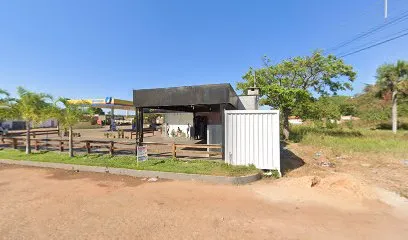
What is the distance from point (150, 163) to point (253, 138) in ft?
15.2

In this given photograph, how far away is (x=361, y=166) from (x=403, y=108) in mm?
37217

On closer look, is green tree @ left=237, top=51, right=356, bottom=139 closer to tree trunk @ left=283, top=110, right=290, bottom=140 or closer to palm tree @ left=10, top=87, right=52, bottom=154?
tree trunk @ left=283, top=110, right=290, bottom=140

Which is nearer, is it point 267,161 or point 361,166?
point 267,161

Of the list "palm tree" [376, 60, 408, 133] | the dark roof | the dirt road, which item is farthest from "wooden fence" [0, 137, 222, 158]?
"palm tree" [376, 60, 408, 133]

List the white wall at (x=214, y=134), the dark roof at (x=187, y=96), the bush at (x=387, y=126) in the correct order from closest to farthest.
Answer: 1. the dark roof at (x=187, y=96)
2. the white wall at (x=214, y=134)
3. the bush at (x=387, y=126)

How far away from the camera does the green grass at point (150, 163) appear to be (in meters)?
9.45

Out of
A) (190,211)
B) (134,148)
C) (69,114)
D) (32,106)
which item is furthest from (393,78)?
(32,106)

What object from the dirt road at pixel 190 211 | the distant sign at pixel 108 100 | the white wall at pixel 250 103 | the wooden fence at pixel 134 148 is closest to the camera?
the dirt road at pixel 190 211

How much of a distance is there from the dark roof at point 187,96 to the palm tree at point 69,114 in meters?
3.58

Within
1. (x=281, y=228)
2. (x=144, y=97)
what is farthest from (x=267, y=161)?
(x=144, y=97)

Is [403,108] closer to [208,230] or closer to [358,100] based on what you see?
[358,100]

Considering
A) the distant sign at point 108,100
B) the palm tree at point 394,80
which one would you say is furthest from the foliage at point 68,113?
the palm tree at point 394,80

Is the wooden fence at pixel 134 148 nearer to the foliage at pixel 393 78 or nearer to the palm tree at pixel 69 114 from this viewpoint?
the palm tree at pixel 69 114

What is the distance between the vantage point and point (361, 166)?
1199 centimetres
